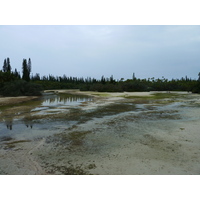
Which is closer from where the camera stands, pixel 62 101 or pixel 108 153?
pixel 108 153

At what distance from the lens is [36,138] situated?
7.45 metres

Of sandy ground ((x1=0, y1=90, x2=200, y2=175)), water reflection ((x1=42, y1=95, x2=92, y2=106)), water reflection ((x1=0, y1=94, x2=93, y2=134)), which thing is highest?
water reflection ((x1=42, y1=95, x2=92, y2=106))

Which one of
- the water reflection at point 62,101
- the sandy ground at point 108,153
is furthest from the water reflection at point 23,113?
the sandy ground at point 108,153

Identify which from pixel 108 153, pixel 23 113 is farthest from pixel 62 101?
pixel 108 153

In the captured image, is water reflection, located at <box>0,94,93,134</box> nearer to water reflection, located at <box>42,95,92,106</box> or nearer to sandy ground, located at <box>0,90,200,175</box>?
water reflection, located at <box>42,95,92,106</box>

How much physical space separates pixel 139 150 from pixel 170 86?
64810 millimetres

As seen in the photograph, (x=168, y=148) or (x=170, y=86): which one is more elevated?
(x=170, y=86)

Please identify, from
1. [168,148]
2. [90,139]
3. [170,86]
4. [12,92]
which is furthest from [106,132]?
[170,86]

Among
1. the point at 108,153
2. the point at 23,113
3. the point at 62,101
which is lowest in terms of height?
the point at 108,153

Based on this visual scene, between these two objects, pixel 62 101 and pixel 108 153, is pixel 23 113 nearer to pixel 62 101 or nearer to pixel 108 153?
pixel 108 153

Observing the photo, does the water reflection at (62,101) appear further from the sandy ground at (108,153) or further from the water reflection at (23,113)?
the sandy ground at (108,153)

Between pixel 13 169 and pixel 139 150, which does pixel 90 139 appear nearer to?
pixel 139 150

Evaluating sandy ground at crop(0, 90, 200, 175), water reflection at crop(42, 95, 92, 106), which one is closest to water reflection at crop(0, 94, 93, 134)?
water reflection at crop(42, 95, 92, 106)

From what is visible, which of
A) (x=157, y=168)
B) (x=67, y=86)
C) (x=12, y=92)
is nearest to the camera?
(x=157, y=168)
